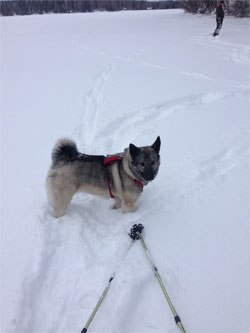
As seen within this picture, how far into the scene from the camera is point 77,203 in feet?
13.3

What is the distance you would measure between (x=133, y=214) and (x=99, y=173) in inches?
36.1

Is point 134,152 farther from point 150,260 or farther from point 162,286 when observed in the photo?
point 162,286

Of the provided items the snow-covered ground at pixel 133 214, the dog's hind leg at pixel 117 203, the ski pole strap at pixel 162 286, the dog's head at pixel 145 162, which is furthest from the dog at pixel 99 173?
the ski pole strap at pixel 162 286

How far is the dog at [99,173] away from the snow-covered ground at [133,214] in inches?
16.0

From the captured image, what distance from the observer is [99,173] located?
3.55 metres

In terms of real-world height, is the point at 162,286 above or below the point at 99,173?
below

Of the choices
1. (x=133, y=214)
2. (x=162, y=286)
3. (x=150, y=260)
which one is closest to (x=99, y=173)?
(x=133, y=214)

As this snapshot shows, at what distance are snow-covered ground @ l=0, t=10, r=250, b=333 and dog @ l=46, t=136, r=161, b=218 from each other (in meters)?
0.41

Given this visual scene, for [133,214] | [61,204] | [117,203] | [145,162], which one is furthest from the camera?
[117,203]

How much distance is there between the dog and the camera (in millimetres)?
3385

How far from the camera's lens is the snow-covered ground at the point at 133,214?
2514 millimetres

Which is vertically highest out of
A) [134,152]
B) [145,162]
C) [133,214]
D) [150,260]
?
[134,152]

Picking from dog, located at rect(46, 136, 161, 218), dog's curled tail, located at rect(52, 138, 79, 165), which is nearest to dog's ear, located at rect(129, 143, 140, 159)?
dog, located at rect(46, 136, 161, 218)

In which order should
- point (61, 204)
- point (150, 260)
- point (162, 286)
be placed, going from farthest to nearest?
point (61, 204) < point (150, 260) < point (162, 286)
